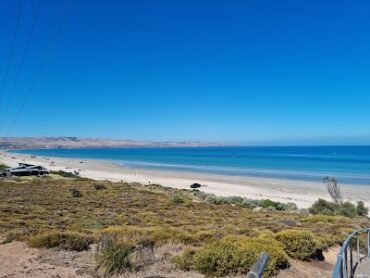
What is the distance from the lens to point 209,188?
1770 inches

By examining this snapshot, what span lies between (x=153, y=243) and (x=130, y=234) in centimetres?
96

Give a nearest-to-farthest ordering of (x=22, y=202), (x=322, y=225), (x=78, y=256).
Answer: (x=78, y=256)
(x=322, y=225)
(x=22, y=202)

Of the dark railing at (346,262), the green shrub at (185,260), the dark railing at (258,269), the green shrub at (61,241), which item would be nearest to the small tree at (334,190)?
the dark railing at (346,262)

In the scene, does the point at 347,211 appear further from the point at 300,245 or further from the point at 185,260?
the point at 185,260

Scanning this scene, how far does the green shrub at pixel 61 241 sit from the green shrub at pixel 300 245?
504 centimetres

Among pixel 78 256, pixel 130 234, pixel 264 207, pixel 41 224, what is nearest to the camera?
pixel 78 256

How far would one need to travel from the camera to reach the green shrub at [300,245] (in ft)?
31.8

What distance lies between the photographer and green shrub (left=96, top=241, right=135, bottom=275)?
761 centimetres

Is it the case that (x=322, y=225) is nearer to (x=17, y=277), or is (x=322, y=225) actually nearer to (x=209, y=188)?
(x=17, y=277)

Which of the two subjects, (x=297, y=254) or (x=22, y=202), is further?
(x=22, y=202)

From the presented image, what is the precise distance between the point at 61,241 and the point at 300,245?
19.7 feet

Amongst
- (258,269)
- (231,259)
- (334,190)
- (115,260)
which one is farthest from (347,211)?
(258,269)

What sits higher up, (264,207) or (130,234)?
(130,234)

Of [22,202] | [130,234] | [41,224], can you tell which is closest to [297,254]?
[130,234]
